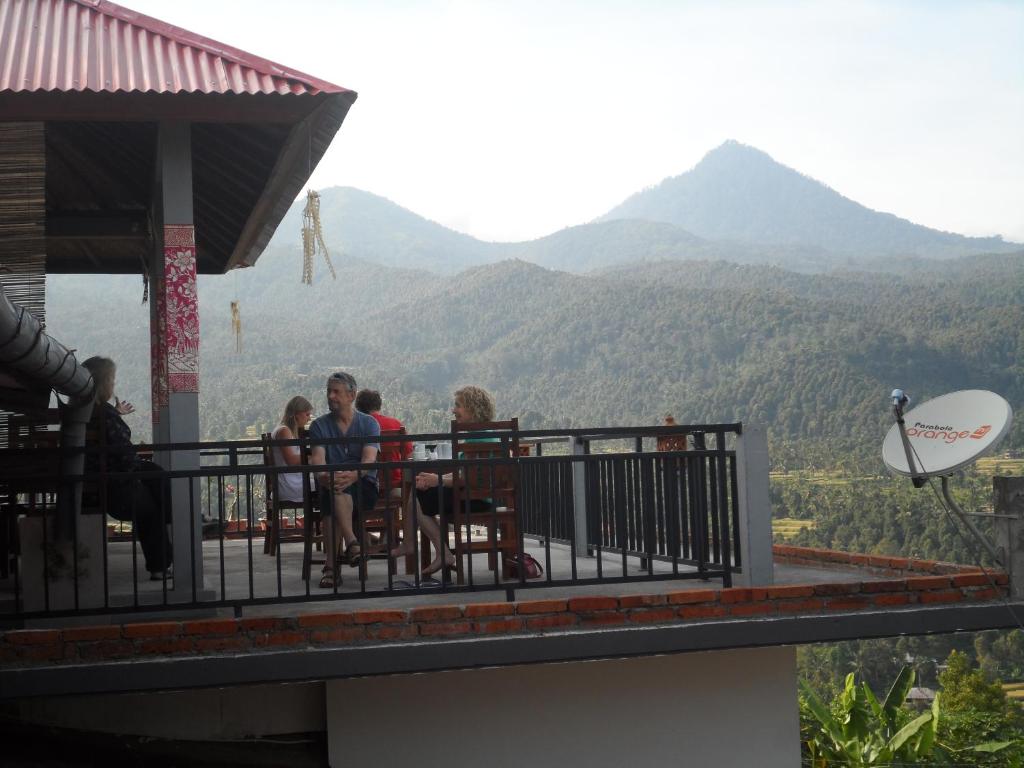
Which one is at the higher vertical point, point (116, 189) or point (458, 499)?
point (116, 189)

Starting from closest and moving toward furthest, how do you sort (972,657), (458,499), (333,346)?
1. (458,499)
2. (972,657)
3. (333,346)

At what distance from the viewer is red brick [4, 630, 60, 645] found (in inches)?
219

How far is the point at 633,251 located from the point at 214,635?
512ft

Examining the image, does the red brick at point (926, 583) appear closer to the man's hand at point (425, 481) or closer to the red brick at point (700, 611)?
the red brick at point (700, 611)

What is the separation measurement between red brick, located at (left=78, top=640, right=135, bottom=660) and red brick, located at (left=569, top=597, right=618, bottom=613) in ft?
7.49

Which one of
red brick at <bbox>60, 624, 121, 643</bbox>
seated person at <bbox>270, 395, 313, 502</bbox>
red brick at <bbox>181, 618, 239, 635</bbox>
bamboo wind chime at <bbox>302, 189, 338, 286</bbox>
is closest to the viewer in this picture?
red brick at <bbox>60, 624, 121, 643</bbox>

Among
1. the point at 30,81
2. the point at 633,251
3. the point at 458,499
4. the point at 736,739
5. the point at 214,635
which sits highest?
the point at 633,251

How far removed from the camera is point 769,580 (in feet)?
21.7

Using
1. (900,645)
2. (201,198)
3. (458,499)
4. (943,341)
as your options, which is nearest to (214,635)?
(458,499)

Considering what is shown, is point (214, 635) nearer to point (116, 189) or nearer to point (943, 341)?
point (116, 189)

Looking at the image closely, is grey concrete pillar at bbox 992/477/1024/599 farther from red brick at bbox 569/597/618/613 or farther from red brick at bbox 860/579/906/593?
red brick at bbox 569/597/618/613

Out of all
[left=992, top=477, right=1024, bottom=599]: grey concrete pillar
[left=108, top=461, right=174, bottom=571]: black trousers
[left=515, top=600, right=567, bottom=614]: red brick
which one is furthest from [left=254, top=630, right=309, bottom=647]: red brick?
[left=992, top=477, right=1024, bottom=599]: grey concrete pillar

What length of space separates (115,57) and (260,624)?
11.8 feet

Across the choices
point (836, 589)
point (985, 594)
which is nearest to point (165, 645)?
point (836, 589)
